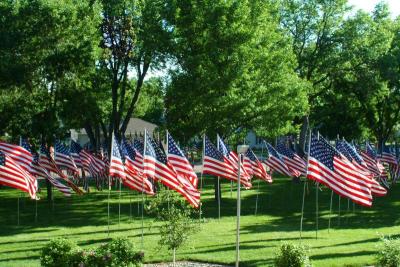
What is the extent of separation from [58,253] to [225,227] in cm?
1067

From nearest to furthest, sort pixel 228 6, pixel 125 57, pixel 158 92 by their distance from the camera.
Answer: pixel 228 6, pixel 158 92, pixel 125 57

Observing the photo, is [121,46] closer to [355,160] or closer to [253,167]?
[253,167]

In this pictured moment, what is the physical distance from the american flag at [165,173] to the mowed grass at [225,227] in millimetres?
1213

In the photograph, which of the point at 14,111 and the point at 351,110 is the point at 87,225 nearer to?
the point at 14,111

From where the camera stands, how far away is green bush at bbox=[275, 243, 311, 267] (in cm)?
1317

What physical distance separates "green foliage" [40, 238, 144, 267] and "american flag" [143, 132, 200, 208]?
447 cm

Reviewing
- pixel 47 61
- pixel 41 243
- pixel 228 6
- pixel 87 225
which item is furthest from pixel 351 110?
pixel 41 243

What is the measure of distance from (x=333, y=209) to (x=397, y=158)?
334 inches

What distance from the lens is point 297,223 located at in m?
24.9

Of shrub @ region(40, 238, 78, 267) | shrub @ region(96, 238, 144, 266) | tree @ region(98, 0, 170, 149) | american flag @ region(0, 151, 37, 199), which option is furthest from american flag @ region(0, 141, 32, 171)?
tree @ region(98, 0, 170, 149)

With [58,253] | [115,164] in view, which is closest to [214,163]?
[115,164]

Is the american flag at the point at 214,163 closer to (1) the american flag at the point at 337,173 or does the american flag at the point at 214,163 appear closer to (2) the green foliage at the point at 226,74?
(1) the american flag at the point at 337,173

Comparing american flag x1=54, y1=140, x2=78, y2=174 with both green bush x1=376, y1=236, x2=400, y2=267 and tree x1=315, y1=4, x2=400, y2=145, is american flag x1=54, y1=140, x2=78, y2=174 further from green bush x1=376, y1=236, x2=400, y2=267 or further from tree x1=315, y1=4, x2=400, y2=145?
tree x1=315, y1=4, x2=400, y2=145

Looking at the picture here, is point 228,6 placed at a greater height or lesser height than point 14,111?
greater
